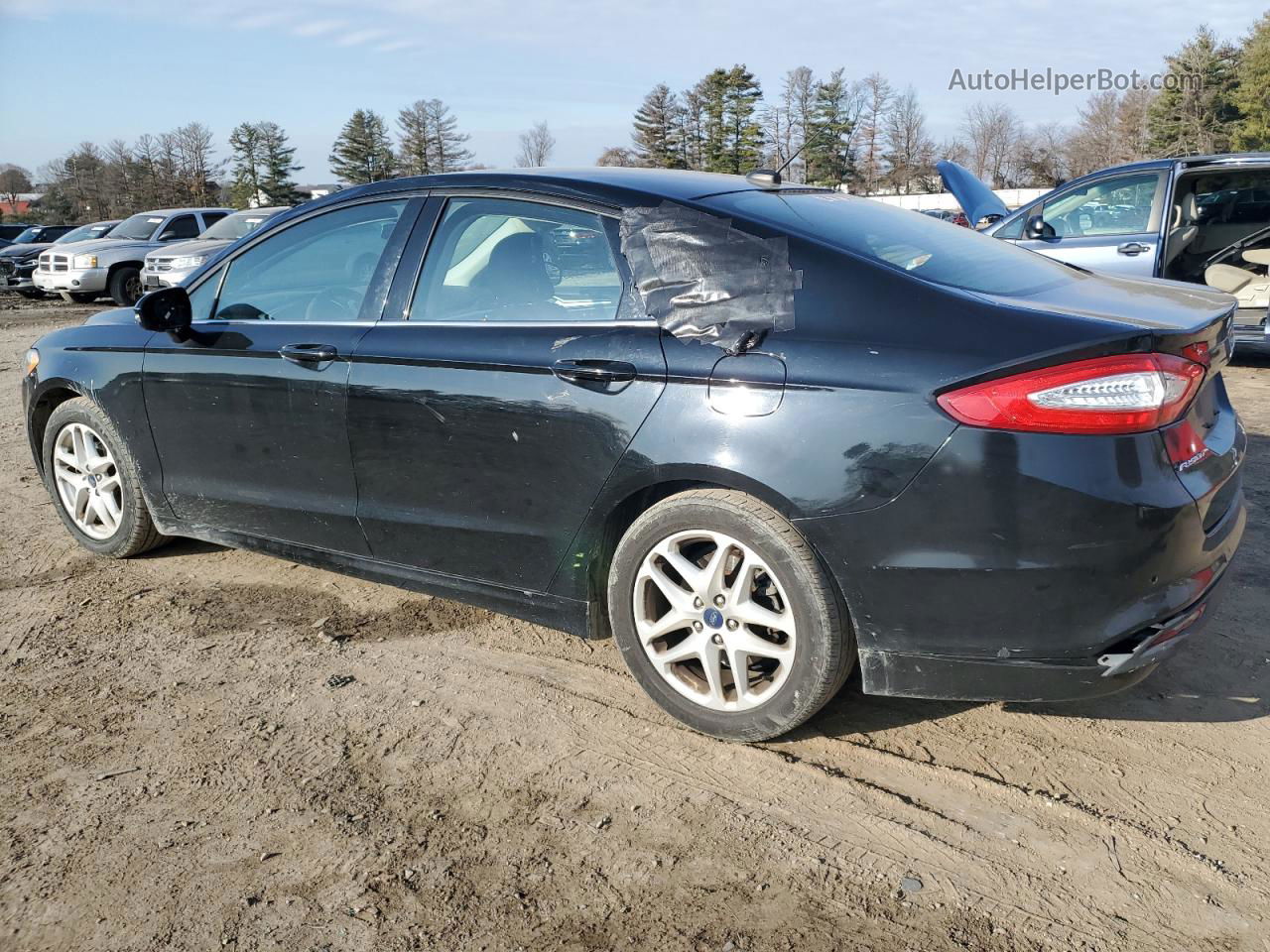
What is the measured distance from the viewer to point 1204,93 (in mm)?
57125

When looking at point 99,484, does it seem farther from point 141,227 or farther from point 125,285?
point 141,227

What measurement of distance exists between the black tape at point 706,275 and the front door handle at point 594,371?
0.56 ft

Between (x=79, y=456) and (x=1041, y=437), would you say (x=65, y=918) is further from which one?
(x=79, y=456)

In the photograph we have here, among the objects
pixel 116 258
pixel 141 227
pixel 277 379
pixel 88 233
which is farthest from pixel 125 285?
pixel 277 379

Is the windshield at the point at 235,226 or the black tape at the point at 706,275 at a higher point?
the black tape at the point at 706,275

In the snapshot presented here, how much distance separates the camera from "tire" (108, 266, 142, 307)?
63.9 feet

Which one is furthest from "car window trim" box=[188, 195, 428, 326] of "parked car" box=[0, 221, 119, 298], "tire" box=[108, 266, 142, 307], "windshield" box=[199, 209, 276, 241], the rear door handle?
"parked car" box=[0, 221, 119, 298]

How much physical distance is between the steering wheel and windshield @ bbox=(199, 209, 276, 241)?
1466 centimetres

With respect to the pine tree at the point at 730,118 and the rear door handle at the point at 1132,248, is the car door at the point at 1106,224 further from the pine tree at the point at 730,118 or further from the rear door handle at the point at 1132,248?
the pine tree at the point at 730,118

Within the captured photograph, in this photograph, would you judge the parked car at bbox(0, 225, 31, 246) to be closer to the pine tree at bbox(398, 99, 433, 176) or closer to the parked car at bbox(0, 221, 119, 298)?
the parked car at bbox(0, 221, 119, 298)

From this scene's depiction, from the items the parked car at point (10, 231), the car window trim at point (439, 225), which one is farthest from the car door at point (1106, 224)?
the parked car at point (10, 231)

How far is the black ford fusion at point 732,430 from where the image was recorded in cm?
253

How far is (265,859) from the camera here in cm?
253

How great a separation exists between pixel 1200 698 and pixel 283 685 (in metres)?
2.92
